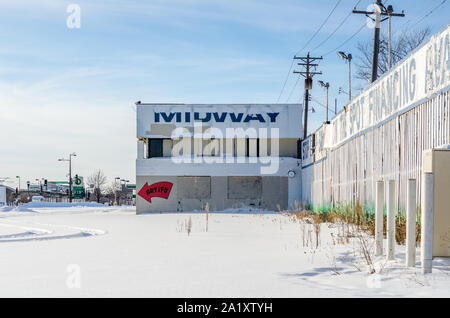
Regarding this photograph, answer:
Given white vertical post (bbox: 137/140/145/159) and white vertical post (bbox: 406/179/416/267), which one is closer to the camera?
white vertical post (bbox: 406/179/416/267)

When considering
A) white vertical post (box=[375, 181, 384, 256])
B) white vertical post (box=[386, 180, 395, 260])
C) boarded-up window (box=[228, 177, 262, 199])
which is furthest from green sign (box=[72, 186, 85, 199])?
white vertical post (box=[386, 180, 395, 260])

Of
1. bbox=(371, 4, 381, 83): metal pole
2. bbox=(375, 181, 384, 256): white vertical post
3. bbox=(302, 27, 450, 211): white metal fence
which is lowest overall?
bbox=(375, 181, 384, 256): white vertical post

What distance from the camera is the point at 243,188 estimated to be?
34.3 meters

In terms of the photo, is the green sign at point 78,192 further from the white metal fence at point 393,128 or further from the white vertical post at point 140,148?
the white metal fence at point 393,128

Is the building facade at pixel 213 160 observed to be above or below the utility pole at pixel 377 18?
below

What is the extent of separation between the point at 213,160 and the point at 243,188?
2757 millimetres

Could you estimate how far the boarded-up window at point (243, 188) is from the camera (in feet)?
112

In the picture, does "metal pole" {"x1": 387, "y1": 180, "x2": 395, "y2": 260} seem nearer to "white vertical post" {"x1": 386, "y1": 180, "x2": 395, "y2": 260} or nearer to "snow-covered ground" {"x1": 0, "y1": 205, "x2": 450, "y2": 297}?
"white vertical post" {"x1": 386, "y1": 180, "x2": 395, "y2": 260}

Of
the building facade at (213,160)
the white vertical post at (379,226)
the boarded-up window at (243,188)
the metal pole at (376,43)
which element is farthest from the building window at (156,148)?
the white vertical post at (379,226)

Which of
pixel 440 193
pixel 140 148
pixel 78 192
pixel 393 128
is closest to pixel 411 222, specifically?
pixel 440 193

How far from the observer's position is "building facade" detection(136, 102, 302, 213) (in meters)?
34.2

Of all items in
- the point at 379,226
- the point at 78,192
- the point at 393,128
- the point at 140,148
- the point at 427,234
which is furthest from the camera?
the point at 78,192

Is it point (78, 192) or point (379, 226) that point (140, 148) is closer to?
point (379, 226)
